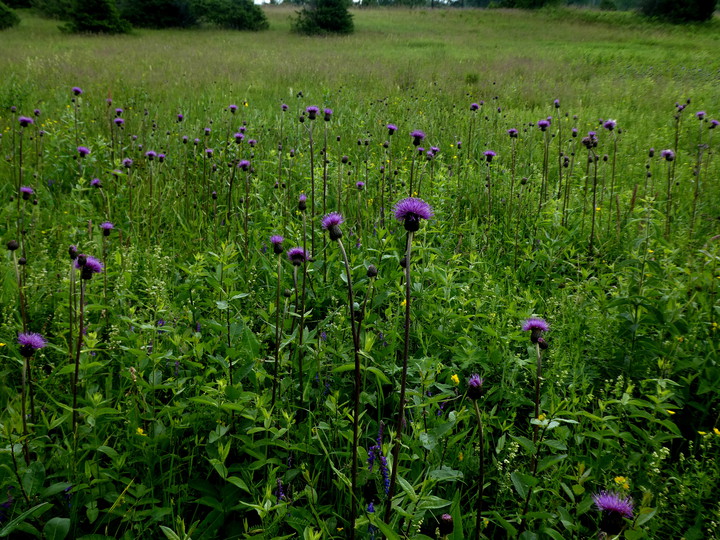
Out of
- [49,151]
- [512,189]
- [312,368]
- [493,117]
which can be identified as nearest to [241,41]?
[493,117]

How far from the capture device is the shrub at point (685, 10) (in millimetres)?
28656

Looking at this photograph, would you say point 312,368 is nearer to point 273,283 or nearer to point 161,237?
point 273,283

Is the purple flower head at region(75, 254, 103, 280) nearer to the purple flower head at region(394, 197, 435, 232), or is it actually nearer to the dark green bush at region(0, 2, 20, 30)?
the purple flower head at region(394, 197, 435, 232)

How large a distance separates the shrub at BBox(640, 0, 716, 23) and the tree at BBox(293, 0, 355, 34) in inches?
843

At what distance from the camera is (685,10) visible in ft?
94.8

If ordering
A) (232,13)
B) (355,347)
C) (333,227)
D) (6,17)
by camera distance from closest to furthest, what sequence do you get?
(355,347) < (333,227) < (6,17) < (232,13)

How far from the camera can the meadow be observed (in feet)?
4.40

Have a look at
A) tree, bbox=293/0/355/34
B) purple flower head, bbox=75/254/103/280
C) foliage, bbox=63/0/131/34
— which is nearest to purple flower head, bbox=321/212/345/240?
purple flower head, bbox=75/254/103/280

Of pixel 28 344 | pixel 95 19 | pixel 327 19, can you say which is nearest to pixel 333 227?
pixel 28 344

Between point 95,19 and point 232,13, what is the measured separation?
7089 millimetres

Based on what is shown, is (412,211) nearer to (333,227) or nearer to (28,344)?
(333,227)

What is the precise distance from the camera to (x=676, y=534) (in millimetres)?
1439

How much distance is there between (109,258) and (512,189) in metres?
2.89

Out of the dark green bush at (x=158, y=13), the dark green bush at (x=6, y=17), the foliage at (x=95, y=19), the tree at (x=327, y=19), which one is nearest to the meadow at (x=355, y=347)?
the foliage at (x=95, y=19)
